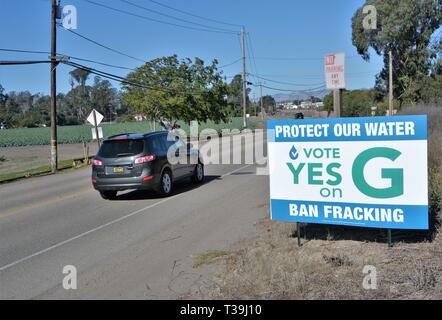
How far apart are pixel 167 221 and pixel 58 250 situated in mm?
2415

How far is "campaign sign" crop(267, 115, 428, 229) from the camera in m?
6.15

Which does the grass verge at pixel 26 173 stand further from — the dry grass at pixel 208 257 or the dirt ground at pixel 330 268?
the dirt ground at pixel 330 268

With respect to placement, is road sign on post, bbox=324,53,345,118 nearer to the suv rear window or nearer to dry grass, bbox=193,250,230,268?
→ dry grass, bbox=193,250,230,268

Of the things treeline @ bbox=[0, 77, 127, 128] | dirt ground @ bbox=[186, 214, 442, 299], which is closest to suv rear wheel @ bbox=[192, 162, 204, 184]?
dirt ground @ bbox=[186, 214, 442, 299]

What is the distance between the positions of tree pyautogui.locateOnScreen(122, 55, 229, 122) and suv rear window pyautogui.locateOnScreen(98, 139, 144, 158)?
2963 cm

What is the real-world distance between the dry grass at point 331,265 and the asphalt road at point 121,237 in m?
→ 0.50

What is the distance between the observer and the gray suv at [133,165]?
1202 cm

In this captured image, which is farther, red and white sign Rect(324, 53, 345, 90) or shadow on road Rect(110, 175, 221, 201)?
shadow on road Rect(110, 175, 221, 201)

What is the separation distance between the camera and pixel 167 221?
9.46 meters

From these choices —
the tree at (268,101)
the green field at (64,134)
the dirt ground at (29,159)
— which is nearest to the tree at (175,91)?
the dirt ground at (29,159)

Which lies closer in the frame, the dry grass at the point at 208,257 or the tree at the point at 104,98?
the dry grass at the point at 208,257

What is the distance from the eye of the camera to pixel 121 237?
8289 mm

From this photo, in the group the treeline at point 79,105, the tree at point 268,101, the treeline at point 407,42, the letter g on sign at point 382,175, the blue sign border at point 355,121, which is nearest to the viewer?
the blue sign border at point 355,121

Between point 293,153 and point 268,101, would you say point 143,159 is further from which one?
point 268,101
